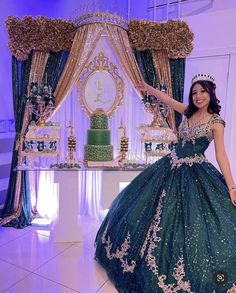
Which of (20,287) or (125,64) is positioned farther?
(125,64)

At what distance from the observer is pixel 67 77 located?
279cm

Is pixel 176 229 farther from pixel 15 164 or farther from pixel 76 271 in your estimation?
pixel 15 164

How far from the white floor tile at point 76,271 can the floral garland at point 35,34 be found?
2.18m

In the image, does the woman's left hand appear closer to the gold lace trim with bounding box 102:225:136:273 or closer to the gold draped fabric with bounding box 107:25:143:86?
the gold lace trim with bounding box 102:225:136:273

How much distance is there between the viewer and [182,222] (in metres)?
1.73

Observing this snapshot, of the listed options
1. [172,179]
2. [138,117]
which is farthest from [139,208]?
[138,117]

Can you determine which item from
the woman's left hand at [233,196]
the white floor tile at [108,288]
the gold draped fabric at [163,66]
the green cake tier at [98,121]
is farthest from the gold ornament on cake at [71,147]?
the woman's left hand at [233,196]

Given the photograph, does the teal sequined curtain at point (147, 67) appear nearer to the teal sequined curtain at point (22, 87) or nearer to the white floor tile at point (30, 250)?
the teal sequined curtain at point (22, 87)

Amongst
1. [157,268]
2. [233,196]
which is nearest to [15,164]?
[157,268]

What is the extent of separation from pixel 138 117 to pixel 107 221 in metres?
1.36

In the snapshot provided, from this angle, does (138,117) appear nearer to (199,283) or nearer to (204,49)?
(204,49)

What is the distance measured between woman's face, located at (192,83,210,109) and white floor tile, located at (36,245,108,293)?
1.62 meters

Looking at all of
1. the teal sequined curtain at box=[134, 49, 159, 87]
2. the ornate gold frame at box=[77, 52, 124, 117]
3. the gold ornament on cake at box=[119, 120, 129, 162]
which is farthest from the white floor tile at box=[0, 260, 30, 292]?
the teal sequined curtain at box=[134, 49, 159, 87]

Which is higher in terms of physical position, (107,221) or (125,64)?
(125,64)
